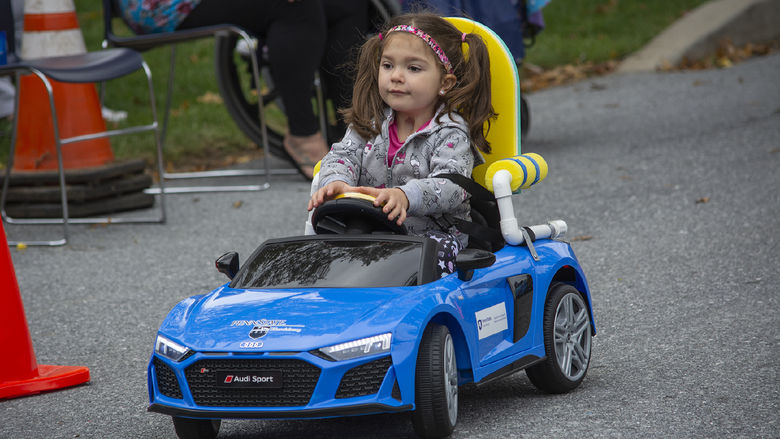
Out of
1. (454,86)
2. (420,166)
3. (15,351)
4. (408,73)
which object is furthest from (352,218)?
(15,351)

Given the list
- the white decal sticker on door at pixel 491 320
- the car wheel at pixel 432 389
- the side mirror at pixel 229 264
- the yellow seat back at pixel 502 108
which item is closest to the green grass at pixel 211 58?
the yellow seat back at pixel 502 108

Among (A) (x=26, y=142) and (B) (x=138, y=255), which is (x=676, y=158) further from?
(A) (x=26, y=142)

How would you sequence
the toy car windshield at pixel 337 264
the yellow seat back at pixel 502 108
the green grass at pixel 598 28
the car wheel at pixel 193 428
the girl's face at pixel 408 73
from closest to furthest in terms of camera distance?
the car wheel at pixel 193 428 < the toy car windshield at pixel 337 264 < the girl's face at pixel 408 73 < the yellow seat back at pixel 502 108 < the green grass at pixel 598 28

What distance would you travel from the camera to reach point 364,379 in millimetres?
2932

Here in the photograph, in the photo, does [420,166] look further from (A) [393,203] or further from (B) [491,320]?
(B) [491,320]

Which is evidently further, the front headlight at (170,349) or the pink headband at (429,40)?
the pink headband at (429,40)

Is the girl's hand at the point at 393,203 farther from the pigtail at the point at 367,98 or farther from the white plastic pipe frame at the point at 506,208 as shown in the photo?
the pigtail at the point at 367,98

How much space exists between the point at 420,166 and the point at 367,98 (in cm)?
38

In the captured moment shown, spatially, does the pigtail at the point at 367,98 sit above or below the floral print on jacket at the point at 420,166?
above

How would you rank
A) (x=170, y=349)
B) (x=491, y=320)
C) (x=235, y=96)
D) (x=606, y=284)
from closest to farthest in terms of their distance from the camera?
(x=170, y=349) < (x=491, y=320) < (x=606, y=284) < (x=235, y=96)

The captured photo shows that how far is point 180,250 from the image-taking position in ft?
20.6

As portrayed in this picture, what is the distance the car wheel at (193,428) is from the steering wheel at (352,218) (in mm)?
765

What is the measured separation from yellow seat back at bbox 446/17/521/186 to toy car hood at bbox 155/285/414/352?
41.8 inches

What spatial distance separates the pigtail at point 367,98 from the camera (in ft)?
13.0
